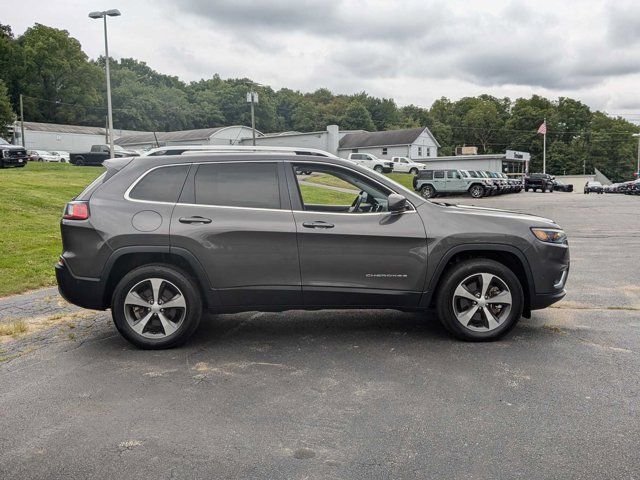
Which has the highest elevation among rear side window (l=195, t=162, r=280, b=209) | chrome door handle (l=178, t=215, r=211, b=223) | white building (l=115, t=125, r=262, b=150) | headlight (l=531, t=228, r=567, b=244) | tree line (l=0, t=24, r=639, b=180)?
tree line (l=0, t=24, r=639, b=180)

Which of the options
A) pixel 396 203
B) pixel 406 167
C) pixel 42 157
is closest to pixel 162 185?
pixel 396 203

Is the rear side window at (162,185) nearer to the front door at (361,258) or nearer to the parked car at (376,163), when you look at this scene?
the front door at (361,258)

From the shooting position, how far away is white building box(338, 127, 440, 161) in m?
66.5

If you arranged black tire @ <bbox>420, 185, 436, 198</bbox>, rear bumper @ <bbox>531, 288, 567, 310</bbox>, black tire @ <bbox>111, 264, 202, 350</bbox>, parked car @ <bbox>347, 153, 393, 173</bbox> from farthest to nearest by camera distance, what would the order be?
parked car @ <bbox>347, 153, 393, 173</bbox> → black tire @ <bbox>420, 185, 436, 198</bbox> → rear bumper @ <bbox>531, 288, 567, 310</bbox> → black tire @ <bbox>111, 264, 202, 350</bbox>

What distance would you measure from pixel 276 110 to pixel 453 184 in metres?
82.5

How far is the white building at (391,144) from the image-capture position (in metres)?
66.5

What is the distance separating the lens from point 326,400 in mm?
3967

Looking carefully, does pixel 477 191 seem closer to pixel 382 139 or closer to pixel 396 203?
pixel 396 203

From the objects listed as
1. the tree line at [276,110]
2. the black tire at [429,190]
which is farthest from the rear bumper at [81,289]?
the tree line at [276,110]

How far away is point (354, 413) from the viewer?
12.3 ft

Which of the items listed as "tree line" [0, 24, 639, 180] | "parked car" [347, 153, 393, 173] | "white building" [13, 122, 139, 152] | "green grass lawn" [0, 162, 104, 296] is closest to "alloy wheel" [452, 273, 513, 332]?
"green grass lawn" [0, 162, 104, 296]

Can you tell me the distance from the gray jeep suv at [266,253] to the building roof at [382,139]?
205 feet

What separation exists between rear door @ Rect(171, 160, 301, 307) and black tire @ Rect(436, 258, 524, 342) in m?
1.36

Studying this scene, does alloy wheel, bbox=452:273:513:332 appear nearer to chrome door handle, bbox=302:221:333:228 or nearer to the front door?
the front door
